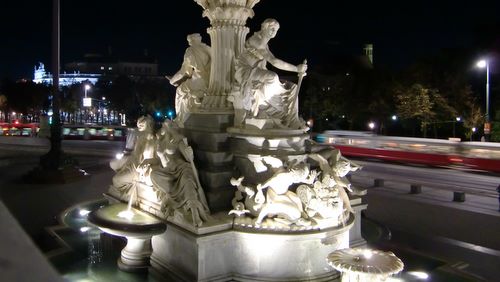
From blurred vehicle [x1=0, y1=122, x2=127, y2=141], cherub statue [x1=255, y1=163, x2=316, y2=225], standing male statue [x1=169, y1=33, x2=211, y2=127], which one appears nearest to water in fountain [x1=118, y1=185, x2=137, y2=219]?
standing male statue [x1=169, y1=33, x2=211, y2=127]

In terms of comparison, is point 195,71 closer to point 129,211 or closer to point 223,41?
point 223,41

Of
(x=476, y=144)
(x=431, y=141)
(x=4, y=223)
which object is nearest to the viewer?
(x=4, y=223)

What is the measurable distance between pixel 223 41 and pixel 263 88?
169 centimetres

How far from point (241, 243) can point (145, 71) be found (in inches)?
4074

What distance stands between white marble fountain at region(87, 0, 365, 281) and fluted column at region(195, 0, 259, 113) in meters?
0.02

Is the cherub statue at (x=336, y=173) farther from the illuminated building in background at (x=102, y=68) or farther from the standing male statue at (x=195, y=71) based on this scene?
the illuminated building in background at (x=102, y=68)

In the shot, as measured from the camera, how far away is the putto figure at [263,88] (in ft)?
29.7

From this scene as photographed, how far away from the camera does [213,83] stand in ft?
33.3

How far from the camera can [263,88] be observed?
901cm

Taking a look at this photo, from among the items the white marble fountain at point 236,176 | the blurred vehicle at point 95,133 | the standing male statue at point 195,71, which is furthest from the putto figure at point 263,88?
the blurred vehicle at point 95,133

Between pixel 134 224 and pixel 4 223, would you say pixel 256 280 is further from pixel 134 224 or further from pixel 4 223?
pixel 4 223

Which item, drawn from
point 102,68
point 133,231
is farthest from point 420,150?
point 102,68

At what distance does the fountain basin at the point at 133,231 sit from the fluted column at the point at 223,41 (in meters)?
2.80

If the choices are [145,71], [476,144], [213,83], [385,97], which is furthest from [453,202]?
[145,71]
